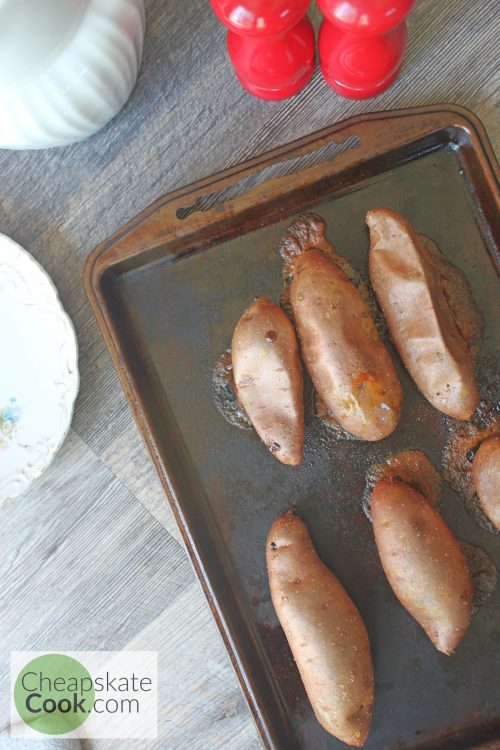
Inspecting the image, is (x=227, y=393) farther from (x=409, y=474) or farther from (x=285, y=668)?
(x=285, y=668)

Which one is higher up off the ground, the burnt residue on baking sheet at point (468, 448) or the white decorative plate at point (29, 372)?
the white decorative plate at point (29, 372)

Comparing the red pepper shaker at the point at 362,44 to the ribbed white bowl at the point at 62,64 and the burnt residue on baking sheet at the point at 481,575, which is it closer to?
the ribbed white bowl at the point at 62,64

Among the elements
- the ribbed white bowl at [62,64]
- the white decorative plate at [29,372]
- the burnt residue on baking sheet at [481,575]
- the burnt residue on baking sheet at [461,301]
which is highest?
the ribbed white bowl at [62,64]

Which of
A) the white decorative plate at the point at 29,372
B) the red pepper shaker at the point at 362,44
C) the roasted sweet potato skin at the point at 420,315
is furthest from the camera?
the white decorative plate at the point at 29,372

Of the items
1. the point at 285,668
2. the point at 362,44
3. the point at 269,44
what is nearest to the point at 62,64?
the point at 269,44

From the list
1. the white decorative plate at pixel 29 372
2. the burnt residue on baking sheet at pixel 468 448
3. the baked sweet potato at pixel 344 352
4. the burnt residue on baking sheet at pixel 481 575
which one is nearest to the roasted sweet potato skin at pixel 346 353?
the baked sweet potato at pixel 344 352

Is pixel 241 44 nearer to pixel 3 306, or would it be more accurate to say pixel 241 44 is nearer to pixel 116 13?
pixel 116 13

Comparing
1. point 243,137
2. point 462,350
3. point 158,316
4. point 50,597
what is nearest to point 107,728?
point 50,597
